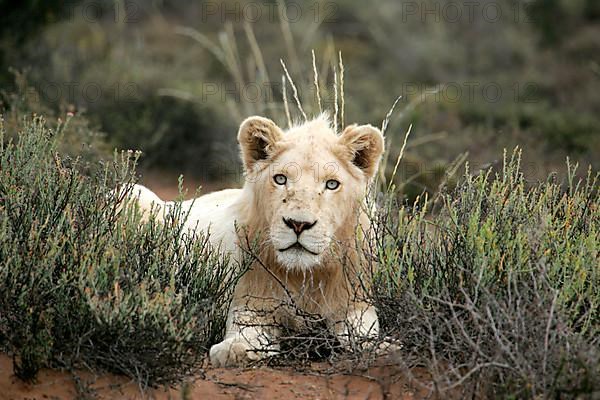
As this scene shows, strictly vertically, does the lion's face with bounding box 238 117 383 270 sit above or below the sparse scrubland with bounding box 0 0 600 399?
above

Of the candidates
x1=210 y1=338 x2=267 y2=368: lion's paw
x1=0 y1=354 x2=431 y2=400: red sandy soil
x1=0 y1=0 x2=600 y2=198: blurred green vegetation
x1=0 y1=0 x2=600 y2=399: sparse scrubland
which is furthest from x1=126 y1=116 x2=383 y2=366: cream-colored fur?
x1=0 y1=0 x2=600 y2=198: blurred green vegetation

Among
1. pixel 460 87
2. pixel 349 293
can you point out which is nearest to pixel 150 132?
pixel 460 87

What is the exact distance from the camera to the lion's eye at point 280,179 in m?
5.86

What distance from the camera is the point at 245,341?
18.0 feet

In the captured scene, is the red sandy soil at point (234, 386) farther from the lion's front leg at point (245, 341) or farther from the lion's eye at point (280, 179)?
the lion's eye at point (280, 179)

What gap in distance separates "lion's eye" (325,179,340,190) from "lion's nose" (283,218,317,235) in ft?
1.22

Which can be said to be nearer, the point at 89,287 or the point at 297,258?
the point at 89,287

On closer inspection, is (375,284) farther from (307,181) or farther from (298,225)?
(307,181)

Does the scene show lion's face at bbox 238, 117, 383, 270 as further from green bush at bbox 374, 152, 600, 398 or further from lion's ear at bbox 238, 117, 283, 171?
green bush at bbox 374, 152, 600, 398

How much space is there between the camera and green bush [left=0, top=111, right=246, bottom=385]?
4.70 meters

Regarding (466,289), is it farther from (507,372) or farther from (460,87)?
(460,87)

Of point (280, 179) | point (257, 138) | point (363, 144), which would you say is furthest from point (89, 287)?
point (363, 144)

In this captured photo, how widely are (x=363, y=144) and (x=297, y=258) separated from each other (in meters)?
0.96

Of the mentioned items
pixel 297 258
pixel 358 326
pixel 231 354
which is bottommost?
pixel 231 354
